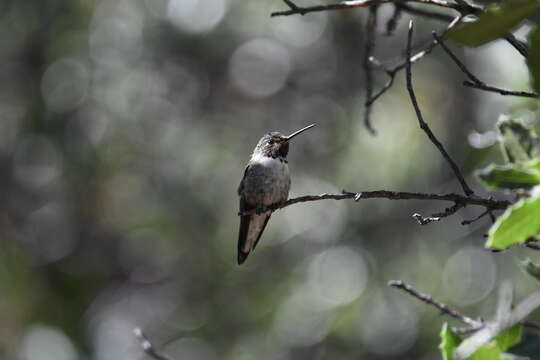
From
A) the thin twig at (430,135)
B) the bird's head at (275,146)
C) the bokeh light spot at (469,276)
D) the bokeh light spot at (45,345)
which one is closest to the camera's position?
the thin twig at (430,135)

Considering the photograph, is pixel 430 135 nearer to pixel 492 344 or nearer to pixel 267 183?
pixel 492 344

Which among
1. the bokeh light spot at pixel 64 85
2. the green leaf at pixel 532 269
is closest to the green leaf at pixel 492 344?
the green leaf at pixel 532 269

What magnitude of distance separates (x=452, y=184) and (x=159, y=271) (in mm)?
4486

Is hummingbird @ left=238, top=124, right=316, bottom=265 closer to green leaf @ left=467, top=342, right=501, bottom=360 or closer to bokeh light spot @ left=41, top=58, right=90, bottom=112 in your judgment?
green leaf @ left=467, top=342, right=501, bottom=360

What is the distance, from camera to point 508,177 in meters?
1.41

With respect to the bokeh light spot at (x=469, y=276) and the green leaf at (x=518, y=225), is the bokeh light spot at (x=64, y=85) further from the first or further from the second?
the green leaf at (x=518, y=225)

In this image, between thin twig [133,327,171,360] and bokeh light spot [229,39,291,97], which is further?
bokeh light spot [229,39,291,97]

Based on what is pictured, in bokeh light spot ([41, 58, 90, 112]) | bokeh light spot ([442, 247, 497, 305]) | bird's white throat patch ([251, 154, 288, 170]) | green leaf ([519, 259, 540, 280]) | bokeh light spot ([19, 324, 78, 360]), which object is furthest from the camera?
bokeh light spot ([41, 58, 90, 112])

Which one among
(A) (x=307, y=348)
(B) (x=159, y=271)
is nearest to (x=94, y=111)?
(B) (x=159, y=271)

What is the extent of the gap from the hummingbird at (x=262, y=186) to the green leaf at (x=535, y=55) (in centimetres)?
388

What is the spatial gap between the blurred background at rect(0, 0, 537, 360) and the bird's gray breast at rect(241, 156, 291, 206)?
3311mm

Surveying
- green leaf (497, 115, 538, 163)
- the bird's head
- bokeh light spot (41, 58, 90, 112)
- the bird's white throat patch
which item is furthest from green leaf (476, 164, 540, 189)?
bokeh light spot (41, 58, 90, 112)

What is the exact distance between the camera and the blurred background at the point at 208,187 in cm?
873

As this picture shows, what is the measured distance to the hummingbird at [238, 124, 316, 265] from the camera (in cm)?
527
